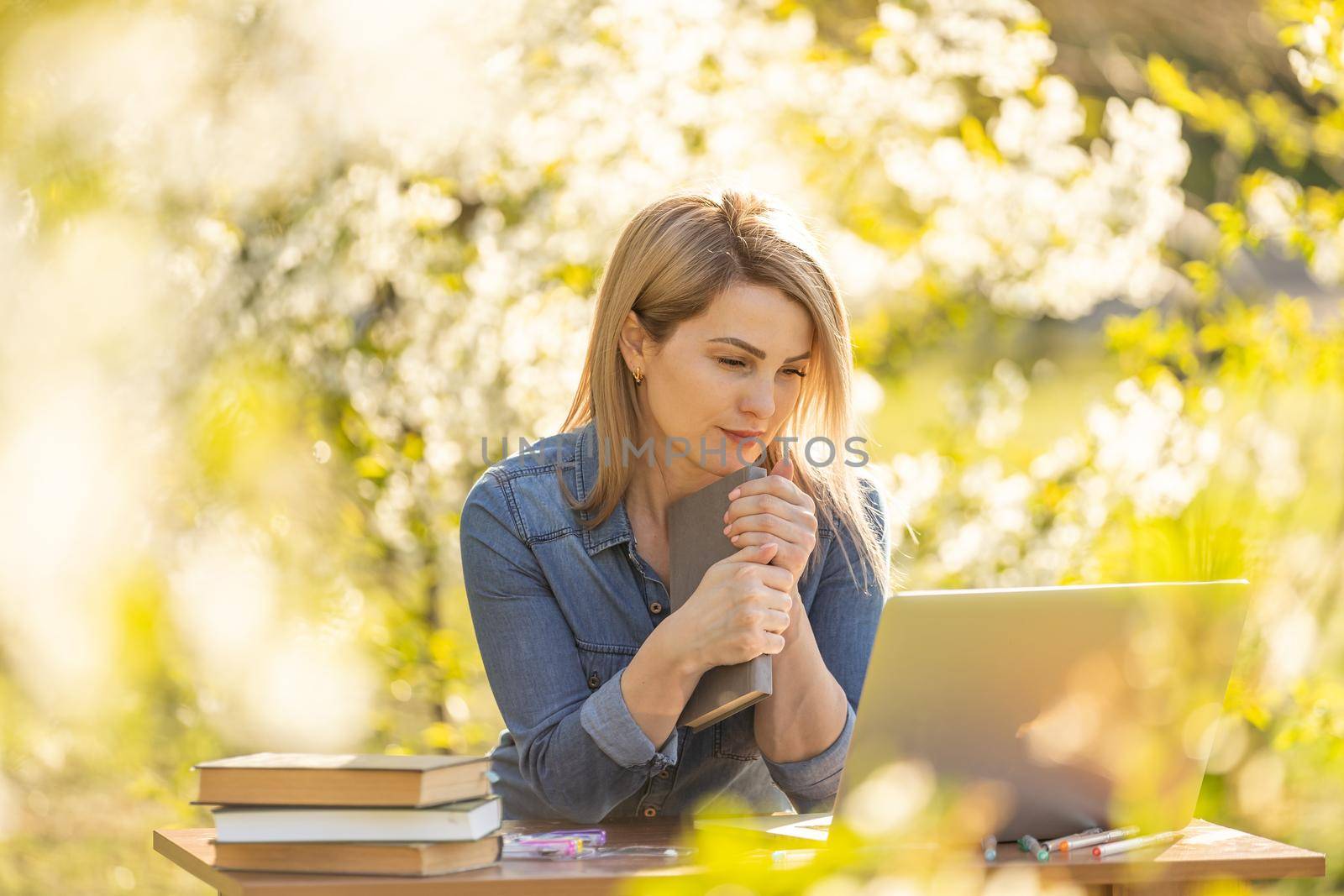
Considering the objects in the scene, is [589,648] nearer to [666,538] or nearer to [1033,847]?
[666,538]

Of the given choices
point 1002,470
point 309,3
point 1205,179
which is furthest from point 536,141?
point 1205,179

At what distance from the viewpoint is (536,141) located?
11.9ft

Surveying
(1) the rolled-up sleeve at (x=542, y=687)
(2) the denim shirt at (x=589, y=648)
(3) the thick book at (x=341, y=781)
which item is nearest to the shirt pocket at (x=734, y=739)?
(2) the denim shirt at (x=589, y=648)

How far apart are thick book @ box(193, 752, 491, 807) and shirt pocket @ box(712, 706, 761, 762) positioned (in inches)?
29.9

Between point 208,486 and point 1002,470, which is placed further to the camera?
point 1002,470

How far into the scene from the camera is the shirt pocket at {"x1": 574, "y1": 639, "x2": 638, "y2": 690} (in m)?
2.19

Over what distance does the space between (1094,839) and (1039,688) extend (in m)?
0.23

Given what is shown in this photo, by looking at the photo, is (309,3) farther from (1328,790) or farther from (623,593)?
(1328,790)

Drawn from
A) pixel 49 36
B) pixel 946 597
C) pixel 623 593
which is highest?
pixel 49 36

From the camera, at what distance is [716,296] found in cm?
214

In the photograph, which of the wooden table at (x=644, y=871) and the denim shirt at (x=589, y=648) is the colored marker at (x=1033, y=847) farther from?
the denim shirt at (x=589, y=648)

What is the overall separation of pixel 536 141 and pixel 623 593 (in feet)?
5.60

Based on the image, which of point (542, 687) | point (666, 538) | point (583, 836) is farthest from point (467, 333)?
point (583, 836)

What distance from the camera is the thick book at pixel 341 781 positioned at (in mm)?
1438
